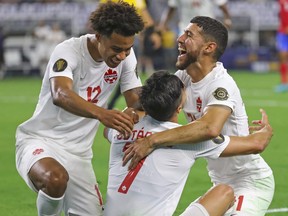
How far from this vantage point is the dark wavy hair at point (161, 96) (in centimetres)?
538

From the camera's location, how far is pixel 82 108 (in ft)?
18.6

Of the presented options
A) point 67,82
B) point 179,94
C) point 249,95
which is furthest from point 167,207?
point 249,95

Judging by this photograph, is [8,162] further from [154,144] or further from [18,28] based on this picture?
[18,28]

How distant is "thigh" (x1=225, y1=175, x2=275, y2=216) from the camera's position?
6.02 metres

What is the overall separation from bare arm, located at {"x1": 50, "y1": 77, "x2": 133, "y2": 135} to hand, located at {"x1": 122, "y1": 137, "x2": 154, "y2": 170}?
0.11m

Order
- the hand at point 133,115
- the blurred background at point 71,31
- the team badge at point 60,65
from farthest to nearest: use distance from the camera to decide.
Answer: the blurred background at point 71,31, the team badge at point 60,65, the hand at point 133,115

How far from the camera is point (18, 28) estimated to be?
1087 inches

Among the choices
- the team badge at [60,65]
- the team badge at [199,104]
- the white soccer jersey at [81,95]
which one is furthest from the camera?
the white soccer jersey at [81,95]

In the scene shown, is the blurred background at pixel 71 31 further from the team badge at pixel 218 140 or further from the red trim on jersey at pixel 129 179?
the red trim on jersey at pixel 129 179

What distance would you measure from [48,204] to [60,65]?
3.26ft

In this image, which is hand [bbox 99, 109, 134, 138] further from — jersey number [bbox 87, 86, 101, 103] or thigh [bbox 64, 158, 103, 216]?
thigh [bbox 64, 158, 103, 216]

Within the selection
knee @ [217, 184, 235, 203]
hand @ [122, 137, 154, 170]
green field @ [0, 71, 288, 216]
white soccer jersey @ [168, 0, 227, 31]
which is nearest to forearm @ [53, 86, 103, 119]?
hand @ [122, 137, 154, 170]

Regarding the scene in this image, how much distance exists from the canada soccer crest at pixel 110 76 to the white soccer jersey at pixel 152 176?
39.3 inches

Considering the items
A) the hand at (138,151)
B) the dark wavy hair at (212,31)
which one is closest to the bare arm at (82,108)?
the hand at (138,151)
